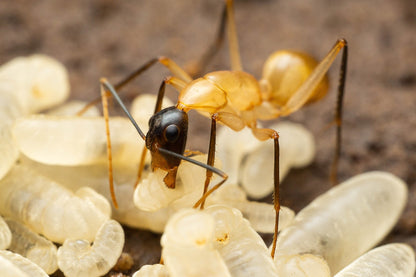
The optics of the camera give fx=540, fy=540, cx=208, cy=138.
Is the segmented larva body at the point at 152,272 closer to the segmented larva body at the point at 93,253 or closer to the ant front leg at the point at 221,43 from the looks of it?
the segmented larva body at the point at 93,253

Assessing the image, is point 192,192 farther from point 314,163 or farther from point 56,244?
point 314,163

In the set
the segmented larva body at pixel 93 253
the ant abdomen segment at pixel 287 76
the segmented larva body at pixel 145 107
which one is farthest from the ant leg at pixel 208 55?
the segmented larva body at pixel 93 253

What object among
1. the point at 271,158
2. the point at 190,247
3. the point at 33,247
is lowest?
the point at 33,247

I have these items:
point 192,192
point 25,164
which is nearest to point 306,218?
point 192,192

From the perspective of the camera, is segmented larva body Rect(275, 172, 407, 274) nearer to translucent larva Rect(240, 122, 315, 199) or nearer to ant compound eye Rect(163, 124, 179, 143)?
translucent larva Rect(240, 122, 315, 199)

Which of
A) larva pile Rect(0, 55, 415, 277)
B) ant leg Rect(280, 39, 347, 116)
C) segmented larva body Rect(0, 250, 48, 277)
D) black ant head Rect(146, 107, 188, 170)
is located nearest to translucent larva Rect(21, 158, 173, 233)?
larva pile Rect(0, 55, 415, 277)

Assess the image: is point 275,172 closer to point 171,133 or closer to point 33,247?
point 171,133

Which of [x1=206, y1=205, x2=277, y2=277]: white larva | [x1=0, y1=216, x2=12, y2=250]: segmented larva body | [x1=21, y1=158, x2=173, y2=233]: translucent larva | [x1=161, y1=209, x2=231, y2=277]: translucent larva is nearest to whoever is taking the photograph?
[x1=161, y1=209, x2=231, y2=277]: translucent larva

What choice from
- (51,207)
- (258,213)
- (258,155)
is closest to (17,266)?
(51,207)
